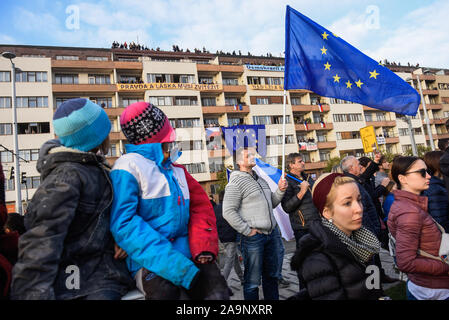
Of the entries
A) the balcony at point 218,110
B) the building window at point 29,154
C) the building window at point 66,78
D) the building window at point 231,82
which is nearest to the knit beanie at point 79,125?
the building window at point 29,154

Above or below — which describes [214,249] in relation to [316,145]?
below

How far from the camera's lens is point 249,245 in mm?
3516

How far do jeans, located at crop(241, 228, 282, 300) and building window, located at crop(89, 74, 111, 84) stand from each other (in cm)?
4048

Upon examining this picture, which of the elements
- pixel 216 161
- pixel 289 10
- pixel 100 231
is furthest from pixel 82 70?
pixel 100 231

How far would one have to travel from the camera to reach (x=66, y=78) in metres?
37.3

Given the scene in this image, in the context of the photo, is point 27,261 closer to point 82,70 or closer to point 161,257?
point 161,257

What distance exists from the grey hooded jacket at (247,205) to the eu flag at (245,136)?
1757mm

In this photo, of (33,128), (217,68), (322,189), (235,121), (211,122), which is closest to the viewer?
(322,189)

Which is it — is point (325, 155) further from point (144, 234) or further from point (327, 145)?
point (144, 234)

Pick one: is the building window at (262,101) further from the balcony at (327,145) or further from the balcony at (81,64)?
the balcony at (81,64)

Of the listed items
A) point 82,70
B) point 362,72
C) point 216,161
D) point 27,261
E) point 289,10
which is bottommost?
point 27,261

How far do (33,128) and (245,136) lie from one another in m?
36.1

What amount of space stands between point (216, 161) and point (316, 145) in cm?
1729

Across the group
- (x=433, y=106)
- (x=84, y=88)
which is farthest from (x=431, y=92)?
(x=84, y=88)
